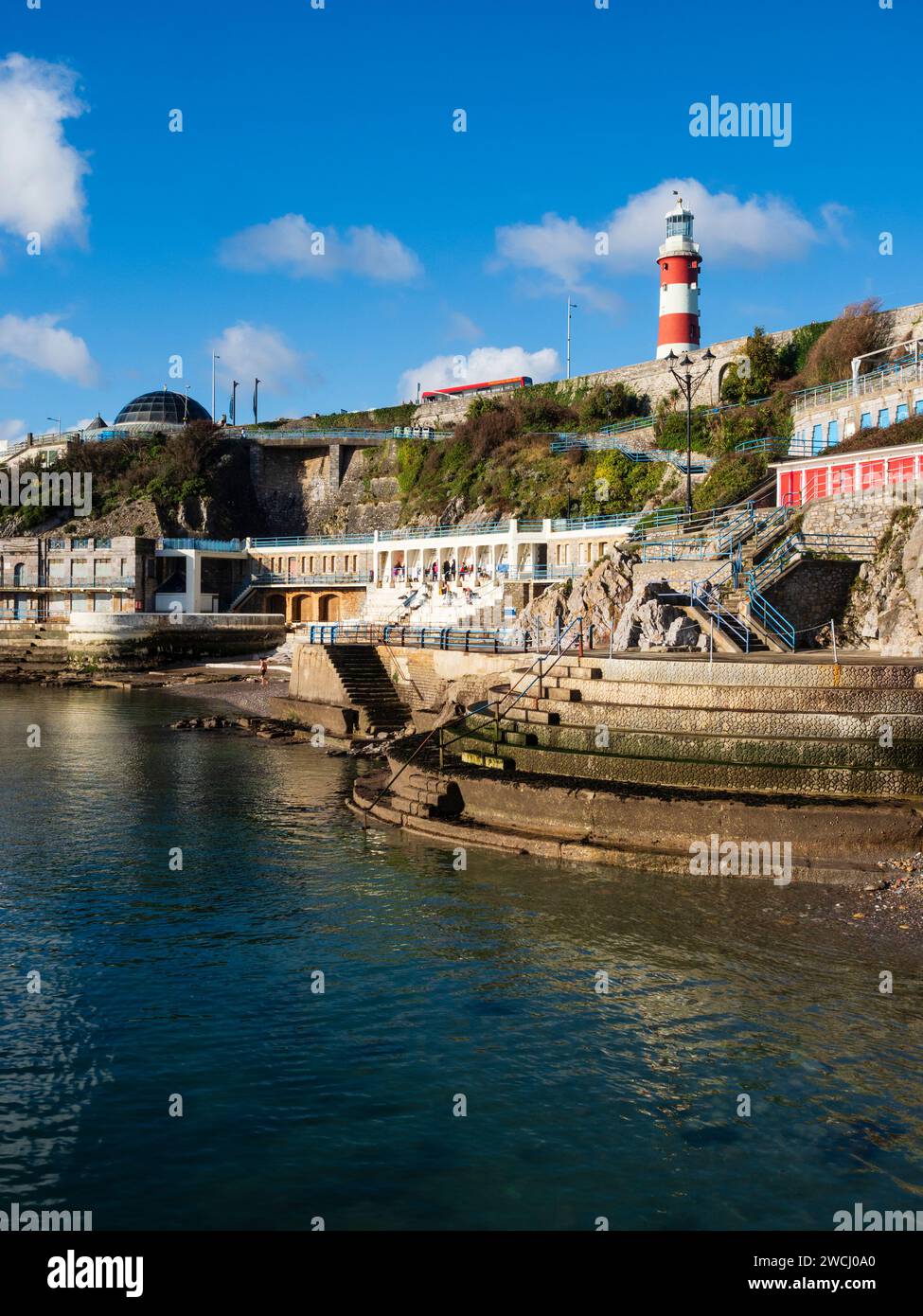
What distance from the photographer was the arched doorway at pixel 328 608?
208ft

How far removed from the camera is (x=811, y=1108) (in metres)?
8.66

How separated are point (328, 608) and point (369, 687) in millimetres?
31884

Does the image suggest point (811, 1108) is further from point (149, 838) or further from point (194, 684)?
point (194, 684)

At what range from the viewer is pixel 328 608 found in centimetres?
6406

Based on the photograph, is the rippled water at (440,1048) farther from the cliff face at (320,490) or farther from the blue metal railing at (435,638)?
the cliff face at (320,490)

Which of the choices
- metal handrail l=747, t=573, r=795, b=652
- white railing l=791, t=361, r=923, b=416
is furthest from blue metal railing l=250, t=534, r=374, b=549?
metal handrail l=747, t=573, r=795, b=652

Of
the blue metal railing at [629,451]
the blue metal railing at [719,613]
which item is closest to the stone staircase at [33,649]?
the blue metal railing at [629,451]

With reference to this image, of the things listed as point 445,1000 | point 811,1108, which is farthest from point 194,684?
point 811,1108

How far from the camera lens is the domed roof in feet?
275

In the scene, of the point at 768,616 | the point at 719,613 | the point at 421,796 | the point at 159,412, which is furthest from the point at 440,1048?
the point at 159,412

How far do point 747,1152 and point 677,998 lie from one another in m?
2.78

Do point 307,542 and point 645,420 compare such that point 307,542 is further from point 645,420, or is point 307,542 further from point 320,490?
point 645,420

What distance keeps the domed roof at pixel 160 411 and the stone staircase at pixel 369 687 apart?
5529 cm
